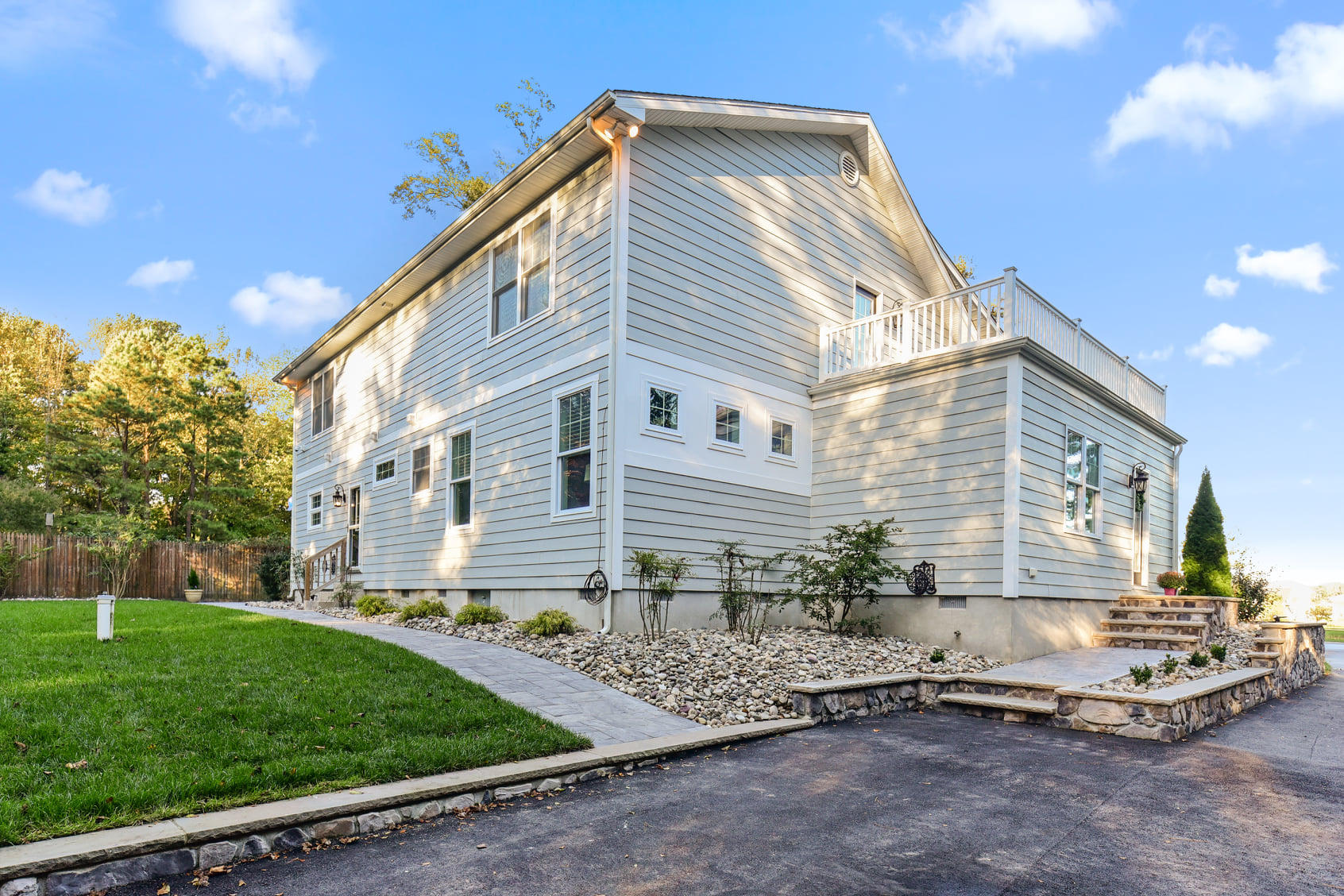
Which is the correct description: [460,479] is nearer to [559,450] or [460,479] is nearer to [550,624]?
[559,450]

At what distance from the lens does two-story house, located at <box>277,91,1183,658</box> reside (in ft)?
30.8

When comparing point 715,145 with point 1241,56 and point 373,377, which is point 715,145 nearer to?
point 373,377

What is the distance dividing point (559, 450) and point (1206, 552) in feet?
38.0

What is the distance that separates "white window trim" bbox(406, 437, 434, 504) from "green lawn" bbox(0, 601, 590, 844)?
5.01 meters

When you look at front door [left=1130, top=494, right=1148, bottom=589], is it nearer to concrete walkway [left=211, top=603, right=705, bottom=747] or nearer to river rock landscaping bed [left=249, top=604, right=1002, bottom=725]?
river rock landscaping bed [left=249, top=604, right=1002, bottom=725]

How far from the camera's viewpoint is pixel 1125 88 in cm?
1661

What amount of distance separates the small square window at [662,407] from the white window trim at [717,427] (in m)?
0.59

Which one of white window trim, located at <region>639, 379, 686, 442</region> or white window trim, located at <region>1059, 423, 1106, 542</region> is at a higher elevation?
white window trim, located at <region>639, 379, 686, 442</region>

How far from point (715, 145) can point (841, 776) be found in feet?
27.9

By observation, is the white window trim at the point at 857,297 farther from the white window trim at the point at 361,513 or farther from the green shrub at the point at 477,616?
the white window trim at the point at 361,513

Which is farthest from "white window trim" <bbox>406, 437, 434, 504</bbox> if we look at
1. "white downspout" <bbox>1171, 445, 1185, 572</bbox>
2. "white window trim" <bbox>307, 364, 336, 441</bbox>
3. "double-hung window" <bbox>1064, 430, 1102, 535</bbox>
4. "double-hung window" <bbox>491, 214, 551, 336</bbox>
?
"white downspout" <bbox>1171, 445, 1185, 572</bbox>

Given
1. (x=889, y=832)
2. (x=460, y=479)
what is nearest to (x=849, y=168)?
(x=460, y=479)

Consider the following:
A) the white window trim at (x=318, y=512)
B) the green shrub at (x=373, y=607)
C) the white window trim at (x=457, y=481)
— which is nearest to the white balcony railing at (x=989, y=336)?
the white window trim at (x=457, y=481)

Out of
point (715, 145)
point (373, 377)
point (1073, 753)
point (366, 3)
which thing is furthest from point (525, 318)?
point (366, 3)
